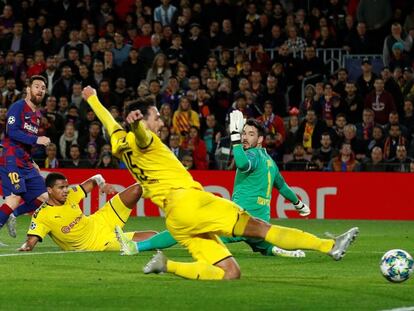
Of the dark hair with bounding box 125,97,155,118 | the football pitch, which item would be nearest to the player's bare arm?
the football pitch

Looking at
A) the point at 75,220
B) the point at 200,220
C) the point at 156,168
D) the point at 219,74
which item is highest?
the point at 219,74

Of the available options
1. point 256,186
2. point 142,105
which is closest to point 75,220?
point 256,186

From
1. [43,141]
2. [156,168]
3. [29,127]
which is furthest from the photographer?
[29,127]

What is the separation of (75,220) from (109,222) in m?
0.49

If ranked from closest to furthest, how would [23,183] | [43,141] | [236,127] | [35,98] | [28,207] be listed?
[236,127]
[43,141]
[35,98]
[23,183]
[28,207]

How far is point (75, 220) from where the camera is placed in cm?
1488

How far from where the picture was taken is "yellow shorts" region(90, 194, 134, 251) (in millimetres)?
15172

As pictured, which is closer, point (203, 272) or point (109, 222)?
point (203, 272)

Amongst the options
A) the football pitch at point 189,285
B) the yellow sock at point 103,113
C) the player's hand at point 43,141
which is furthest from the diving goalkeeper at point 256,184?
the yellow sock at point 103,113

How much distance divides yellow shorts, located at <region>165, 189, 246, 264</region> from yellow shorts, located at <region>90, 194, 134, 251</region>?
367cm

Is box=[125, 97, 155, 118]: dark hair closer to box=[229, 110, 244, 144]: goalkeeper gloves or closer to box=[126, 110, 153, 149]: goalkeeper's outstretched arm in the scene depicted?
box=[126, 110, 153, 149]: goalkeeper's outstretched arm

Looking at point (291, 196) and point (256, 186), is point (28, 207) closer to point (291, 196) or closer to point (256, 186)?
point (256, 186)

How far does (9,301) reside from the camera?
Answer: 10141 mm

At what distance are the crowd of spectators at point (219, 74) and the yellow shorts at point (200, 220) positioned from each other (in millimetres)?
12157
